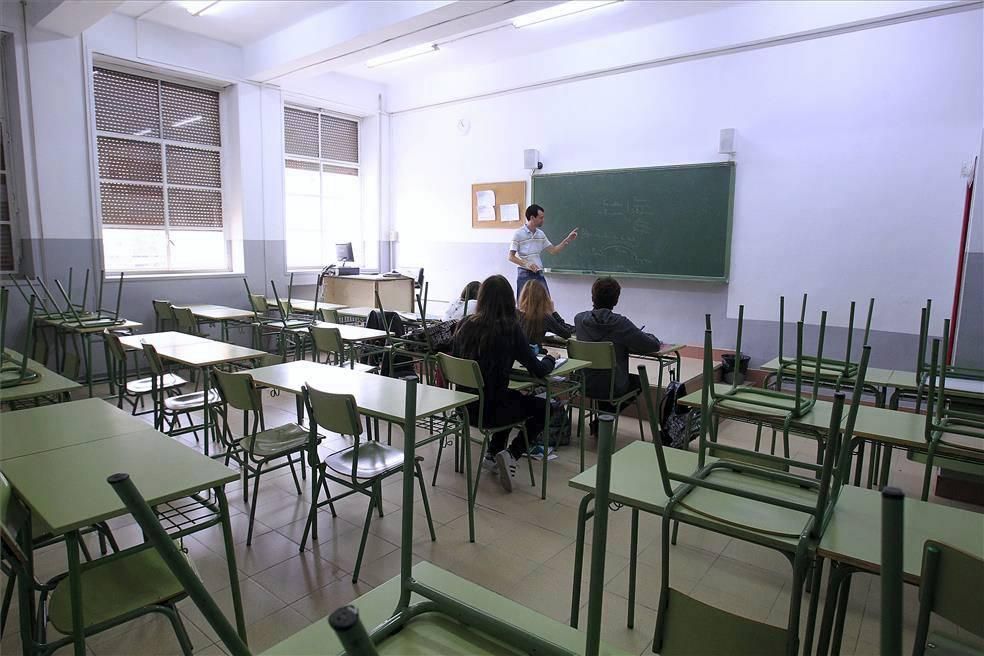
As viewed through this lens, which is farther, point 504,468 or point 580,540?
point 504,468

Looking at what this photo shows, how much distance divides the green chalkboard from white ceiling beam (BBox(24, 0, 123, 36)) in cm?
426

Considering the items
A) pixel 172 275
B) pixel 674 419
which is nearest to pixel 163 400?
pixel 674 419

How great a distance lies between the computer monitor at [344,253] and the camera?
23.8ft

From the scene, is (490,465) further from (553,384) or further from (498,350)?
(498,350)

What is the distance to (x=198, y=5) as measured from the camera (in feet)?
17.5

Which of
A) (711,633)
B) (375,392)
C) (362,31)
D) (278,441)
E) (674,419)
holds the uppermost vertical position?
(362,31)

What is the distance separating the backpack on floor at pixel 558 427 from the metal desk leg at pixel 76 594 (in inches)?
99.2

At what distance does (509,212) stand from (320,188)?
273cm

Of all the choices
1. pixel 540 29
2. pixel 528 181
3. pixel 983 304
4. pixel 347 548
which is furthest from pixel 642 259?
pixel 347 548

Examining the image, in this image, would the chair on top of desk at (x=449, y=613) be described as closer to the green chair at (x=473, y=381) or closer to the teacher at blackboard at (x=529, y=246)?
the green chair at (x=473, y=381)

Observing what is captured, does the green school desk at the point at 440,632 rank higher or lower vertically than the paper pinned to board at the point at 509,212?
lower

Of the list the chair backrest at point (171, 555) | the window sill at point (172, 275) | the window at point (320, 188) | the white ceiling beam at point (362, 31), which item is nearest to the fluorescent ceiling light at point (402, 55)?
the white ceiling beam at point (362, 31)

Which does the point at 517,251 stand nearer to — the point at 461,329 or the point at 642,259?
the point at 642,259

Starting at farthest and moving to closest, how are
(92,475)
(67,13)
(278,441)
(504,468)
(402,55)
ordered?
1. (402,55)
2. (67,13)
3. (504,468)
4. (278,441)
5. (92,475)
